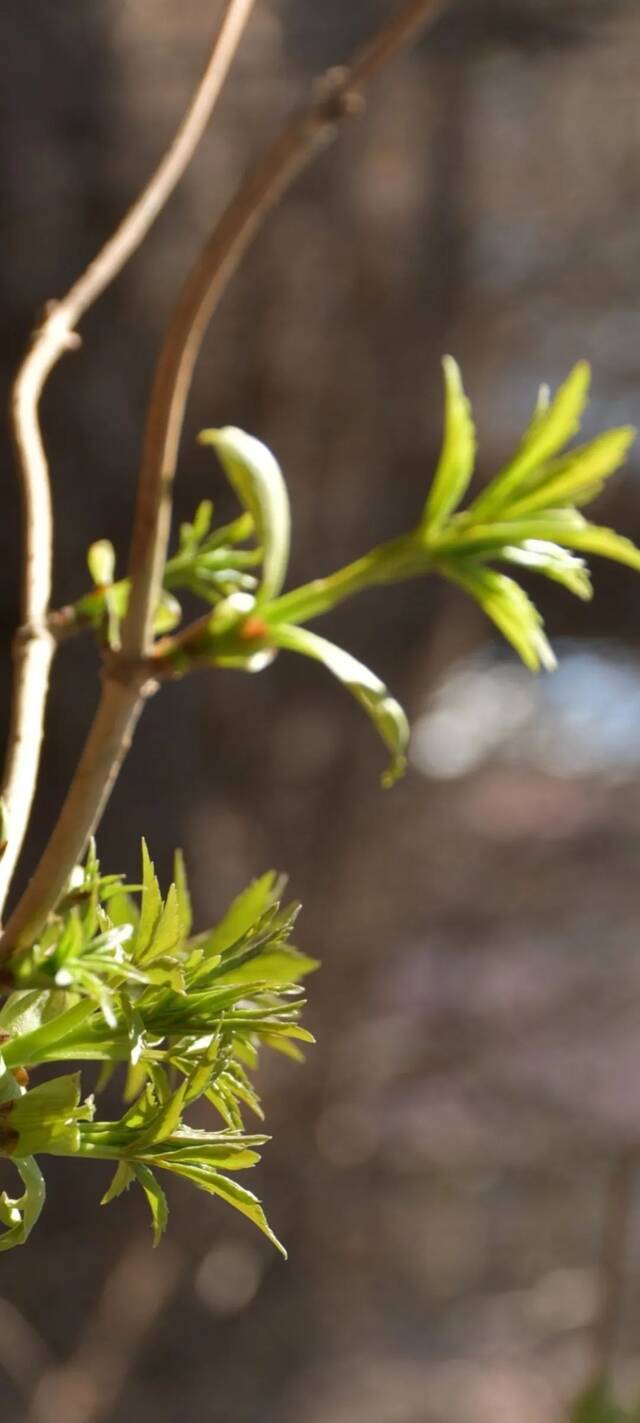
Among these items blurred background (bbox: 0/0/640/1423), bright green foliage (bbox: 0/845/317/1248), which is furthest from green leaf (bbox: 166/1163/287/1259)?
blurred background (bbox: 0/0/640/1423)

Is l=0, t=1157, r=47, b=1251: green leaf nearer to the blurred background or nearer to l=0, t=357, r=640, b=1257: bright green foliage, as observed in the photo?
l=0, t=357, r=640, b=1257: bright green foliage

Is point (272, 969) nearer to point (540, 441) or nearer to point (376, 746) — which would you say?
point (540, 441)

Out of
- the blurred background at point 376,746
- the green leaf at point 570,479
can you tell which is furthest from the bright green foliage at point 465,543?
the blurred background at point 376,746

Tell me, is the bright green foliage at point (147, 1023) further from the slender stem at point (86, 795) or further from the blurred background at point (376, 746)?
the blurred background at point (376, 746)

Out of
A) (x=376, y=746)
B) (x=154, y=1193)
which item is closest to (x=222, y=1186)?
(x=154, y=1193)

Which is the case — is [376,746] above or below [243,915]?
below
